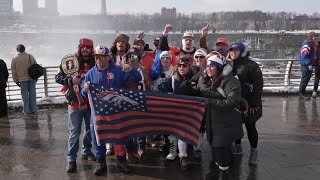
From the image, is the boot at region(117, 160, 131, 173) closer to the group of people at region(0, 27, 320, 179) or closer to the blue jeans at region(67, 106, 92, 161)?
the group of people at region(0, 27, 320, 179)

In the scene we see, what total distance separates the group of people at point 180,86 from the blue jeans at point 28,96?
3.98 meters

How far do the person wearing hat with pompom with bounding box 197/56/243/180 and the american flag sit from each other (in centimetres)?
29

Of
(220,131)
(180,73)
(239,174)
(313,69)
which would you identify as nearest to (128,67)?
(180,73)

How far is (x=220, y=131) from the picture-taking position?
4.61 metres

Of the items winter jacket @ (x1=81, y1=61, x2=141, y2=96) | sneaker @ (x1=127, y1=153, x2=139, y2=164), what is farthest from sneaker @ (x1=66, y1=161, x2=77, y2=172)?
winter jacket @ (x1=81, y1=61, x2=141, y2=96)

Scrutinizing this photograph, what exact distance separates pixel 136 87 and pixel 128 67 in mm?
418

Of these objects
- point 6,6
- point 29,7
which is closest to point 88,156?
point 29,7

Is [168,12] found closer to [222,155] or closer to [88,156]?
[88,156]

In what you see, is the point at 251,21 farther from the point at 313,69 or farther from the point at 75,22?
the point at 313,69

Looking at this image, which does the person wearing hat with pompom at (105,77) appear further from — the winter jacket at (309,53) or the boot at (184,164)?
the winter jacket at (309,53)

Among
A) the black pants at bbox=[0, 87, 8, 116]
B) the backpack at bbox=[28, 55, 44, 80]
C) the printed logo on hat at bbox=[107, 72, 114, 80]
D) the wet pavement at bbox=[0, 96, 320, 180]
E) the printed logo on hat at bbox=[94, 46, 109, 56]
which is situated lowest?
the wet pavement at bbox=[0, 96, 320, 180]

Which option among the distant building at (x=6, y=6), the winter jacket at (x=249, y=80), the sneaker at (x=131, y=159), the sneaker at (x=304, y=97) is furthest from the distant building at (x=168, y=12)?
the winter jacket at (x=249, y=80)

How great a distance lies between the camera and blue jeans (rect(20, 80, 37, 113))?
9305 millimetres

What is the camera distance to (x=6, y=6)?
171 metres
